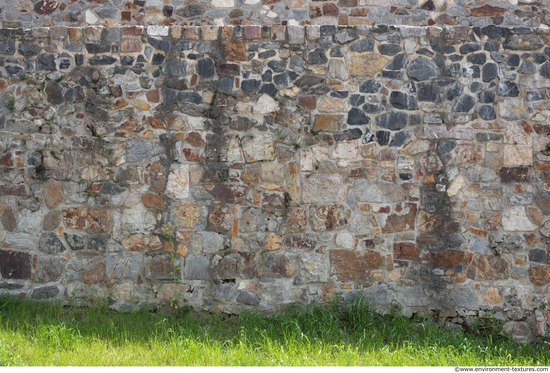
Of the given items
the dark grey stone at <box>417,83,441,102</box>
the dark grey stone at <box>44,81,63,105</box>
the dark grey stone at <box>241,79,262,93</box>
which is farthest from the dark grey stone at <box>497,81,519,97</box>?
the dark grey stone at <box>44,81,63,105</box>

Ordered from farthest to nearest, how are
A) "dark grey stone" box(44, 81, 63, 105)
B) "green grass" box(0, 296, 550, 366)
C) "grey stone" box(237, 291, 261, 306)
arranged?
"dark grey stone" box(44, 81, 63, 105)
"grey stone" box(237, 291, 261, 306)
"green grass" box(0, 296, 550, 366)

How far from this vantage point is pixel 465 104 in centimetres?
397

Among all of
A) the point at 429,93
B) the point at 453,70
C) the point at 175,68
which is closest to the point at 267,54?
the point at 175,68

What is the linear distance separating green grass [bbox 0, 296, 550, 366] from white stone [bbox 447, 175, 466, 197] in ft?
3.89

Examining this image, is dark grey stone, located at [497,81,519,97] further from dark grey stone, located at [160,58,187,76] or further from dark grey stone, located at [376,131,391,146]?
dark grey stone, located at [160,58,187,76]

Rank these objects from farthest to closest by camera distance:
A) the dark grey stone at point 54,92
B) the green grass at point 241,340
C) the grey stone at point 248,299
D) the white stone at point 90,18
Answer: the white stone at point 90,18 → the dark grey stone at point 54,92 → the grey stone at point 248,299 → the green grass at point 241,340

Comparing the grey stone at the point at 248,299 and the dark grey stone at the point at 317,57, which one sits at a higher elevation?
the dark grey stone at the point at 317,57

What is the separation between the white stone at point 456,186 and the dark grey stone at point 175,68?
8.75ft

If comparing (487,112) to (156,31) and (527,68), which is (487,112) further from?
(156,31)

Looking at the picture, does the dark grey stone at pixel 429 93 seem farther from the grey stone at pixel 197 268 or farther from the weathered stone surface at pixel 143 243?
the weathered stone surface at pixel 143 243

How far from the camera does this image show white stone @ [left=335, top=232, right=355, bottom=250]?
3918 millimetres

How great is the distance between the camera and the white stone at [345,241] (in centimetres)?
392

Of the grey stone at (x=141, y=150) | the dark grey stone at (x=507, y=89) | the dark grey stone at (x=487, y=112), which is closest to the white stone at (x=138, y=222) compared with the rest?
the grey stone at (x=141, y=150)

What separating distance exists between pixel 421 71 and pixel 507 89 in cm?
82
